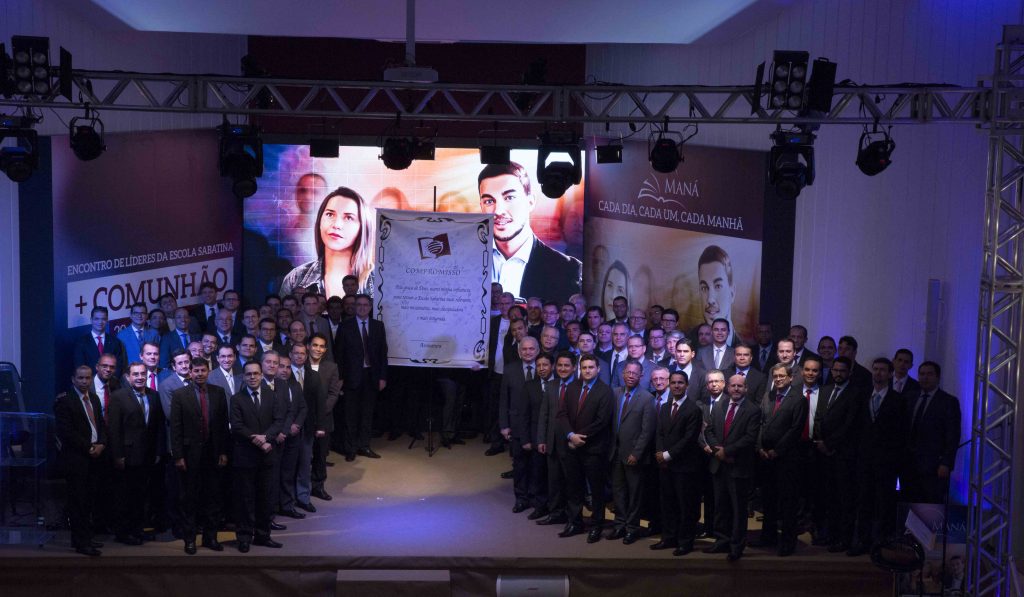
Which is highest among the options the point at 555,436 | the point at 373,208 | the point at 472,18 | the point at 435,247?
the point at 472,18

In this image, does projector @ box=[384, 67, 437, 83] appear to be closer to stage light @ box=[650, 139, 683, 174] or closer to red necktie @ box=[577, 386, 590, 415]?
stage light @ box=[650, 139, 683, 174]

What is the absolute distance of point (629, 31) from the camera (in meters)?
10.6

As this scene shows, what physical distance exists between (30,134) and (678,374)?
535cm

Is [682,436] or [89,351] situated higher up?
[89,351]

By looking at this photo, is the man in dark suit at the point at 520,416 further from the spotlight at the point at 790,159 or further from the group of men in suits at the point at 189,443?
the spotlight at the point at 790,159

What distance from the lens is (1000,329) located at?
7.45m

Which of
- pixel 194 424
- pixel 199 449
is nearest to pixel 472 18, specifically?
pixel 194 424

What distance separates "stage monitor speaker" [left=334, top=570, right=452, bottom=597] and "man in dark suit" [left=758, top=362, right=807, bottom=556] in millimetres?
2506

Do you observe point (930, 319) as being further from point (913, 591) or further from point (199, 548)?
point (199, 548)

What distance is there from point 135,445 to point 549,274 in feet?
21.3

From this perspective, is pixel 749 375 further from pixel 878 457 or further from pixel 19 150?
pixel 19 150

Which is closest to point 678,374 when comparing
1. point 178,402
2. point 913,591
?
point 913,591

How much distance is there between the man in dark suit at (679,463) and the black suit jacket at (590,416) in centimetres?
43

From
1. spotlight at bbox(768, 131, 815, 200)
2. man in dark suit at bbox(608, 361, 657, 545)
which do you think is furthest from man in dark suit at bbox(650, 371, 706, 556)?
spotlight at bbox(768, 131, 815, 200)
